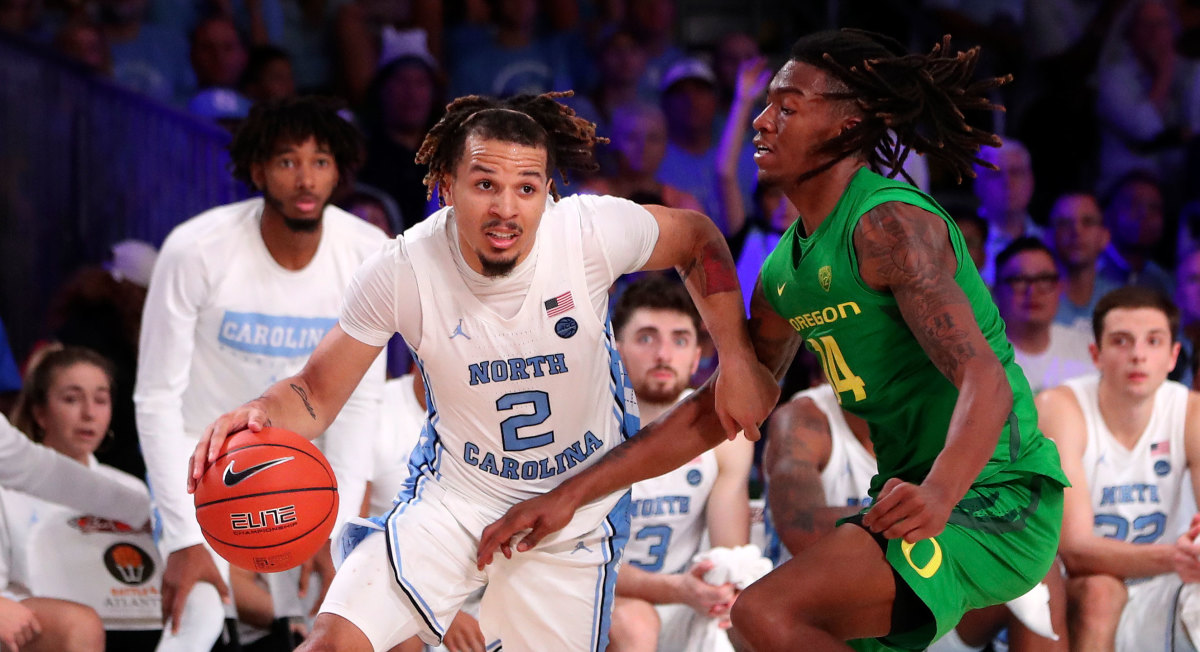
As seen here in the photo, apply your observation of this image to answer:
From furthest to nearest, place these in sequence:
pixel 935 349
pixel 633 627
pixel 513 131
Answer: pixel 633 627
pixel 513 131
pixel 935 349

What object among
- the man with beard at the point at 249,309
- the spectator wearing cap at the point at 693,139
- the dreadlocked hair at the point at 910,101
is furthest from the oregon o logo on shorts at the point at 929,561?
the spectator wearing cap at the point at 693,139

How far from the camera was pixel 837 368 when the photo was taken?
3213 millimetres

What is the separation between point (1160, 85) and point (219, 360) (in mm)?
5100

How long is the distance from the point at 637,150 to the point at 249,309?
2.47 m

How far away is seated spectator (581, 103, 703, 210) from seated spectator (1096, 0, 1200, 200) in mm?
2284

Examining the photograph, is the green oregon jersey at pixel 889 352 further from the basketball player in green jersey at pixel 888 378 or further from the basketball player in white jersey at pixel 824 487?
the basketball player in white jersey at pixel 824 487

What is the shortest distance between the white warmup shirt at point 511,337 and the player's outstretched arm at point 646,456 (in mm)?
90

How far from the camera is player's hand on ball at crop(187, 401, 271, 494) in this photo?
10.2ft

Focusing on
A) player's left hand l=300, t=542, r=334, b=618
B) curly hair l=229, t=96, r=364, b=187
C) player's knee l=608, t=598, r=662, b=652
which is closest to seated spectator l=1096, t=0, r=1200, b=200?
player's knee l=608, t=598, r=662, b=652

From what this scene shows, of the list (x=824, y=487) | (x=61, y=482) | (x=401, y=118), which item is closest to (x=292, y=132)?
(x=61, y=482)

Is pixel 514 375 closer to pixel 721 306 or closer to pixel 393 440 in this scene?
pixel 721 306

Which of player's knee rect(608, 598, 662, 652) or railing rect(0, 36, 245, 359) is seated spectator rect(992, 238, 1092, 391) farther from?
railing rect(0, 36, 245, 359)

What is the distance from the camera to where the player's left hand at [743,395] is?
3422 millimetres

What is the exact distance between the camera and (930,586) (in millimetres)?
2883
